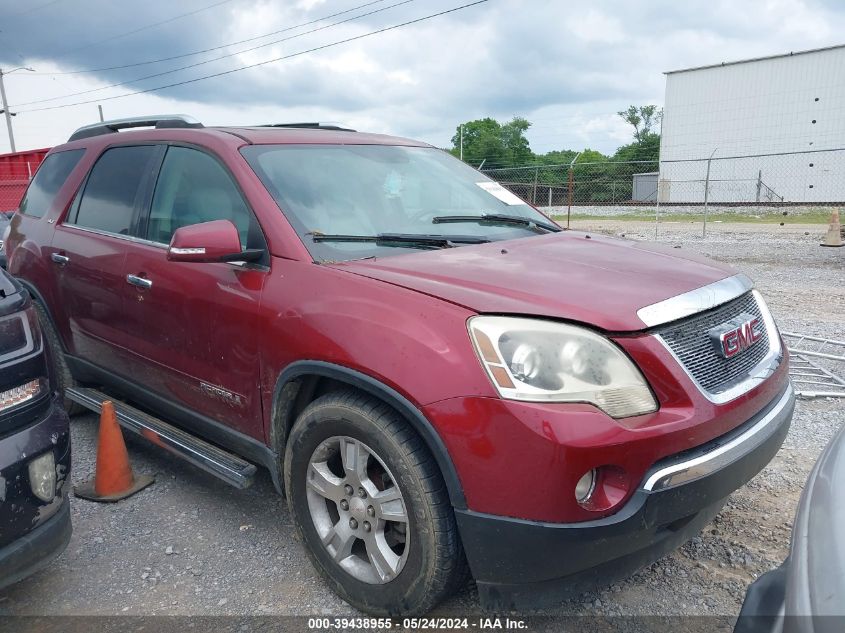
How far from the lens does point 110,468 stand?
3.42 metres

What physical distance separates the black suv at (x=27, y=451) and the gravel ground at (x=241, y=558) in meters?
0.44

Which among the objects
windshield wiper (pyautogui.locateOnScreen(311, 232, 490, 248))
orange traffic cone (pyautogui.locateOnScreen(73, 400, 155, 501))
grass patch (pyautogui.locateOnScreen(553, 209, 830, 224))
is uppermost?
windshield wiper (pyautogui.locateOnScreen(311, 232, 490, 248))

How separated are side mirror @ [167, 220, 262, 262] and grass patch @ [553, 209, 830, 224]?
830 inches

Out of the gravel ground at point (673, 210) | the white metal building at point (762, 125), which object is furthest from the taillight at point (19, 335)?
the white metal building at point (762, 125)

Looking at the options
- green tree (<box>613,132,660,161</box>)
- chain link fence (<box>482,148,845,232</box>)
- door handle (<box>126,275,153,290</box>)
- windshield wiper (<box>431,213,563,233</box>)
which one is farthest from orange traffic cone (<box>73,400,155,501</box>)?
green tree (<box>613,132,660,161</box>)

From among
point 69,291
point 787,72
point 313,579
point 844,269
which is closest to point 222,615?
point 313,579

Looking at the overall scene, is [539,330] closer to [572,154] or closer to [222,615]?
[222,615]

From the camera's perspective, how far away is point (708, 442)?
6.76ft

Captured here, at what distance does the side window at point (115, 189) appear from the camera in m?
3.57

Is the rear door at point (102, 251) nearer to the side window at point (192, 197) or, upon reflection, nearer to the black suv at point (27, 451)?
the side window at point (192, 197)

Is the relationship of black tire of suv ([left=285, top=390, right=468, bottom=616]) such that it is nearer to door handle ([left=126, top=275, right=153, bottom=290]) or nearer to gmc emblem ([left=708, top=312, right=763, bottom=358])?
gmc emblem ([left=708, top=312, right=763, bottom=358])

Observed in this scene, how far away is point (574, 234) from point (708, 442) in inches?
59.4

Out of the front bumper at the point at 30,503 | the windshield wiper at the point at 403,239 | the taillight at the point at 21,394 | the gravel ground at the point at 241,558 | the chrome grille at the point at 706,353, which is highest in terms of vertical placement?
the windshield wiper at the point at 403,239

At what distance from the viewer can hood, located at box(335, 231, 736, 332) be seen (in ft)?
6.77
